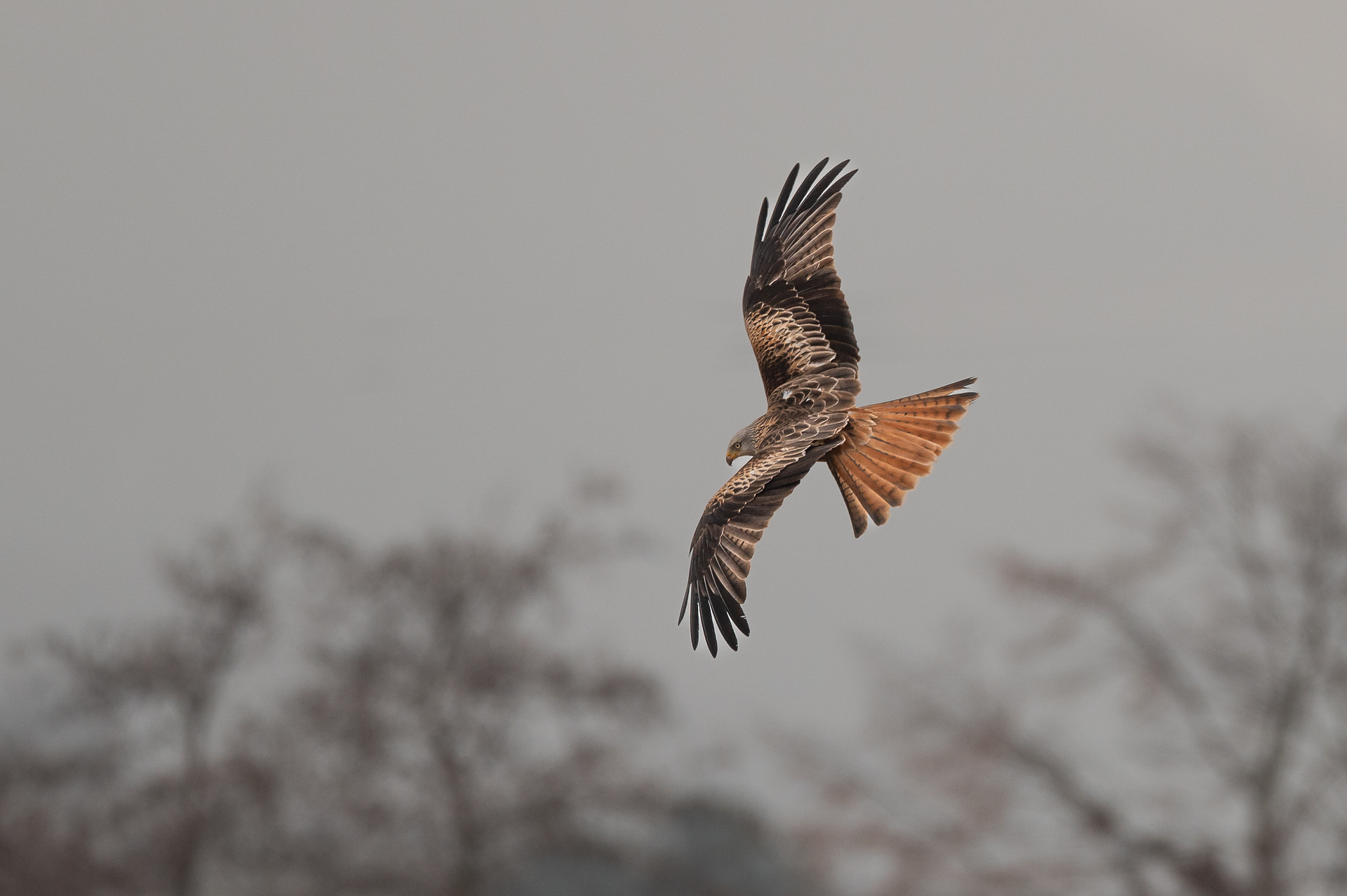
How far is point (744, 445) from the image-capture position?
123 inches

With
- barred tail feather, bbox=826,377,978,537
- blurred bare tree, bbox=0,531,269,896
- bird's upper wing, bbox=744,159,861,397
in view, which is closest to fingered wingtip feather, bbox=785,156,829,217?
bird's upper wing, bbox=744,159,861,397

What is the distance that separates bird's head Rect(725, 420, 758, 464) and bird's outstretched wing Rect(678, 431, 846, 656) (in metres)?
0.02

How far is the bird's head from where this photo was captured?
309 centimetres

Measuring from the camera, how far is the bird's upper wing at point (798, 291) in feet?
13.0

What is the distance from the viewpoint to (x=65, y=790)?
58.4 ft

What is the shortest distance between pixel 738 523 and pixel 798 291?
5.67 ft

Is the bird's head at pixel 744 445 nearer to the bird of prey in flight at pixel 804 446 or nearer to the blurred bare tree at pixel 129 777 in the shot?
the bird of prey in flight at pixel 804 446

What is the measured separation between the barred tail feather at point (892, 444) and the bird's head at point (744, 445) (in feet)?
0.85

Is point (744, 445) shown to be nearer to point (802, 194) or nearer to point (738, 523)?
point (738, 523)

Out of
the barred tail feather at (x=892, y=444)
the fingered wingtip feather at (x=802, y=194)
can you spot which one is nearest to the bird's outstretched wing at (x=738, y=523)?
the barred tail feather at (x=892, y=444)

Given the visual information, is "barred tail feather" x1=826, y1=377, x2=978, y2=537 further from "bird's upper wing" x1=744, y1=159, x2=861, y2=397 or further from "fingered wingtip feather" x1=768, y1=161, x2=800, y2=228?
"fingered wingtip feather" x1=768, y1=161, x2=800, y2=228

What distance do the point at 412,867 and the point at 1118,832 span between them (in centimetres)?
880

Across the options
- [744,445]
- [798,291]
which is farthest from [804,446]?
[798,291]

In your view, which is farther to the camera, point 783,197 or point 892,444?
point 783,197
